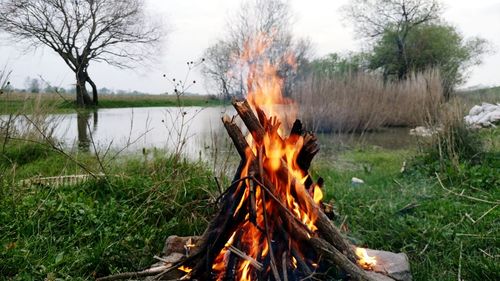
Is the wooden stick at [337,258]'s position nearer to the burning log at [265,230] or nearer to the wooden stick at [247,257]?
the burning log at [265,230]

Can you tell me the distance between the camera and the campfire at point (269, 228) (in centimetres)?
196

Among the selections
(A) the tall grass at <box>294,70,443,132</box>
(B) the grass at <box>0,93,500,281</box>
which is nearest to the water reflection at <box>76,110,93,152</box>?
(B) the grass at <box>0,93,500,281</box>

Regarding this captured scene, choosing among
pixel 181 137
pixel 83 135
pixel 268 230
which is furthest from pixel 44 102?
pixel 268 230

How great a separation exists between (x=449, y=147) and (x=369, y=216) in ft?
7.81

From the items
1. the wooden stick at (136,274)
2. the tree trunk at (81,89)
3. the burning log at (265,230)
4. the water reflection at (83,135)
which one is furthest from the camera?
the water reflection at (83,135)

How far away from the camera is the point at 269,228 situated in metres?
2.05

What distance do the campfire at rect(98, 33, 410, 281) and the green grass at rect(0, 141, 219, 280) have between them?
0.76 meters

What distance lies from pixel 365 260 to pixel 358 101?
1126cm

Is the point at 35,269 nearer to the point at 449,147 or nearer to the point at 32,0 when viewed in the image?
the point at 449,147

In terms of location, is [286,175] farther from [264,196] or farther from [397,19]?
[397,19]

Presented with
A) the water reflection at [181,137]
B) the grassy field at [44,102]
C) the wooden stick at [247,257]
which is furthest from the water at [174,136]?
the wooden stick at [247,257]

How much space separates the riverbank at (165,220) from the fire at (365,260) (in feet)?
1.76

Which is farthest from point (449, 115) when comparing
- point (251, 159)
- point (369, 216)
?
point (251, 159)

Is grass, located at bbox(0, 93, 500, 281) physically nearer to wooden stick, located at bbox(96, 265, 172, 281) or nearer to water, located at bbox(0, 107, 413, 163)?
wooden stick, located at bbox(96, 265, 172, 281)
